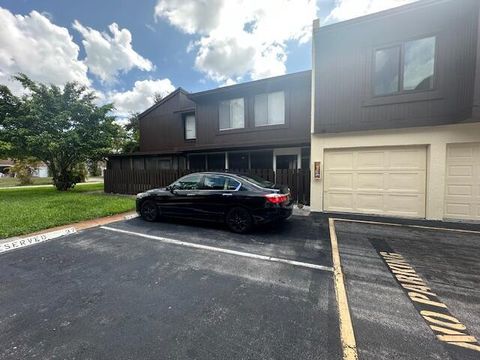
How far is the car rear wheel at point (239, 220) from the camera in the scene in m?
5.45

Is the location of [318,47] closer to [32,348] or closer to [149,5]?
[149,5]

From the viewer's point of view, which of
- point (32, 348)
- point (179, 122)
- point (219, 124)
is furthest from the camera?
point (179, 122)

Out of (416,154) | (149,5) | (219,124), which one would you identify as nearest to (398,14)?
(416,154)

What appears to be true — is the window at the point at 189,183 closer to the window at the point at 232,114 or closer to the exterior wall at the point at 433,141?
the exterior wall at the point at 433,141

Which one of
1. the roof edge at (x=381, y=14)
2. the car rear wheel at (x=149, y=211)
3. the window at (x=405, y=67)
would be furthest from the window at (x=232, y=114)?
the car rear wheel at (x=149, y=211)

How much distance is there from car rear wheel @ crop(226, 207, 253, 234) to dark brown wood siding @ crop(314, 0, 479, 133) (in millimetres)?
4332

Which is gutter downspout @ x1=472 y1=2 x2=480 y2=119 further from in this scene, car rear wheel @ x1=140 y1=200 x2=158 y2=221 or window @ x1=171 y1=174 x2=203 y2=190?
car rear wheel @ x1=140 y1=200 x2=158 y2=221

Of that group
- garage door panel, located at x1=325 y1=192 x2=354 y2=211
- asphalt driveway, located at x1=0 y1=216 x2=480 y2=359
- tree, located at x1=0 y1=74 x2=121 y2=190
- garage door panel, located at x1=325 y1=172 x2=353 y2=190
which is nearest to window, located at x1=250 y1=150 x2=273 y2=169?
garage door panel, located at x1=325 y1=172 x2=353 y2=190

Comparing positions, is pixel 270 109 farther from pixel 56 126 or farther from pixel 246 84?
pixel 56 126

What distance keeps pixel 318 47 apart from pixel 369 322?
323 inches

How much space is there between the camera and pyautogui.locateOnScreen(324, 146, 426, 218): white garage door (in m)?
6.77

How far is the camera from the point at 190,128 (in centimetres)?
1410

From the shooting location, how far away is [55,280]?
334cm

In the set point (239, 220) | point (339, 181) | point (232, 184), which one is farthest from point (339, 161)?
point (239, 220)
